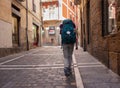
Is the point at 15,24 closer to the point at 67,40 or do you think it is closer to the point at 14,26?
the point at 14,26

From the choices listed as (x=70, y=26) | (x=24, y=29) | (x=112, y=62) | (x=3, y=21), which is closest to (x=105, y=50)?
(x=112, y=62)

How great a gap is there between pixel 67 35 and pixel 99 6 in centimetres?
376

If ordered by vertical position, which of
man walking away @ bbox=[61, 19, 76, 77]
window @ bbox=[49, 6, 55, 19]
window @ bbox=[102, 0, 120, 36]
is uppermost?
window @ bbox=[49, 6, 55, 19]

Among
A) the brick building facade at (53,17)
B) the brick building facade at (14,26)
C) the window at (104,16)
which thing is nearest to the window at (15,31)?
the brick building facade at (14,26)

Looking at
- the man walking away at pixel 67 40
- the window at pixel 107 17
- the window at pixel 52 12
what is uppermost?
the window at pixel 52 12

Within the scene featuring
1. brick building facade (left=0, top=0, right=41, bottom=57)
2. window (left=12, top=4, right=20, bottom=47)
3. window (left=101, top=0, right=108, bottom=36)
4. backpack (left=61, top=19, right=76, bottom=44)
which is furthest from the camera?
window (left=12, top=4, right=20, bottom=47)

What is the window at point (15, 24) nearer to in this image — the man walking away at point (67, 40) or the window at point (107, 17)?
the window at point (107, 17)

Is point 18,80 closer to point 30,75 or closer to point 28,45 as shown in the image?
point 30,75

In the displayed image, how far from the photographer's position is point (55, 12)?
171 ft

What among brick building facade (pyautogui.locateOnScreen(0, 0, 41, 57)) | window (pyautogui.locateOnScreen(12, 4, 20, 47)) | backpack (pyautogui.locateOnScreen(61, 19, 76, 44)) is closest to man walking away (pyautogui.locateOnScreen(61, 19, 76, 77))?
backpack (pyautogui.locateOnScreen(61, 19, 76, 44))

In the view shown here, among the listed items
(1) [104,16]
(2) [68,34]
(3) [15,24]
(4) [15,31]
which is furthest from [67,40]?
(3) [15,24]

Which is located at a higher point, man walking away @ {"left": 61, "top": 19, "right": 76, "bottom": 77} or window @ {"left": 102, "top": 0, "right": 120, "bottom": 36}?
window @ {"left": 102, "top": 0, "right": 120, "bottom": 36}

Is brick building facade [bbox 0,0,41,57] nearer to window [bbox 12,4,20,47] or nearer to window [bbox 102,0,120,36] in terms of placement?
window [bbox 12,4,20,47]

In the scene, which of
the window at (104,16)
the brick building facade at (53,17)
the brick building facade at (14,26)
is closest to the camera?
the window at (104,16)
